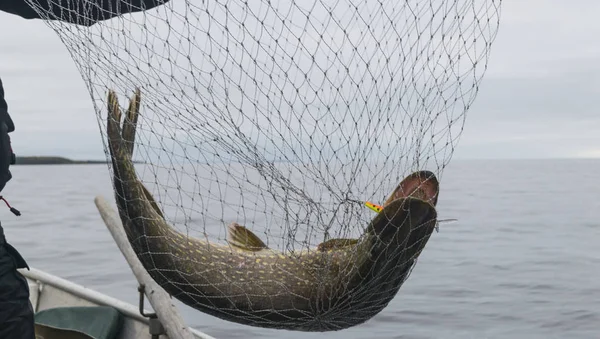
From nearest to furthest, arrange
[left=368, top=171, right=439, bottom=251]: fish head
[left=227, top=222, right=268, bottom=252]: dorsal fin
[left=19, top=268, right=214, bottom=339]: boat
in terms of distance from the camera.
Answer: [left=368, top=171, right=439, bottom=251]: fish head < [left=227, top=222, right=268, bottom=252]: dorsal fin < [left=19, top=268, right=214, bottom=339]: boat

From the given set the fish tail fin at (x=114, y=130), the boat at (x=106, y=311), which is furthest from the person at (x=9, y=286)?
the boat at (x=106, y=311)

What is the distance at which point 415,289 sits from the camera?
14305 millimetres

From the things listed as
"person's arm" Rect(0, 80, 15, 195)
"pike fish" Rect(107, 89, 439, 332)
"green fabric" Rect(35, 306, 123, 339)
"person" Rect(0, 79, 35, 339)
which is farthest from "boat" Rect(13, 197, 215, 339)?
"pike fish" Rect(107, 89, 439, 332)

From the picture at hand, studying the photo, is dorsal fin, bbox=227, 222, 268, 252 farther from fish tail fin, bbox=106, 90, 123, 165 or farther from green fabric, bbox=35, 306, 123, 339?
green fabric, bbox=35, 306, 123, 339

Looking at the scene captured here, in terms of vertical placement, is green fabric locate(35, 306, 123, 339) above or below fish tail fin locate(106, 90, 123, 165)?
below

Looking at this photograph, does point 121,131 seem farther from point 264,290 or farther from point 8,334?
point 8,334

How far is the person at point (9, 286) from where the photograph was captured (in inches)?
152

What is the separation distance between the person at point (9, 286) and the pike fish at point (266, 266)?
2.49 ft

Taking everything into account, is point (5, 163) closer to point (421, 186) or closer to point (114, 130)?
point (114, 130)

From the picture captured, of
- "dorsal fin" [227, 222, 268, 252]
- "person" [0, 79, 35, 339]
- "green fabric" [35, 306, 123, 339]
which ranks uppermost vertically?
"dorsal fin" [227, 222, 268, 252]

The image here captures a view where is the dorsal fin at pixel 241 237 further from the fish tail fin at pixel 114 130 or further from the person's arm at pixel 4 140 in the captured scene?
the person's arm at pixel 4 140

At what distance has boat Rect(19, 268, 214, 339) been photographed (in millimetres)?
5938

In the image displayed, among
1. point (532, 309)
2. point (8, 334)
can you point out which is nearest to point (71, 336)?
point (8, 334)

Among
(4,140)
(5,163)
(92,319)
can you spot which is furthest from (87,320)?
(4,140)
